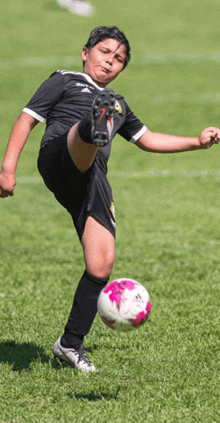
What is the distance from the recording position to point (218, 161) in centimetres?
1600

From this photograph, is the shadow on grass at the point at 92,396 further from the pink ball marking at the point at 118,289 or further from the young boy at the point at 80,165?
the pink ball marking at the point at 118,289

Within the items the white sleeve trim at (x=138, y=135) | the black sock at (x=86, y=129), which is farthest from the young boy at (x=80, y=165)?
the white sleeve trim at (x=138, y=135)

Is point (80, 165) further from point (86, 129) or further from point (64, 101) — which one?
point (64, 101)

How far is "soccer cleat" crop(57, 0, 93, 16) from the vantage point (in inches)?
1307

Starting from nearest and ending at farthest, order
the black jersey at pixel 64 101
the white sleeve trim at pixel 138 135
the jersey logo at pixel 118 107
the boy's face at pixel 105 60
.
A: the black jersey at pixel 64 101 → the jersey logo at pixel 118 107 → the boy's face at pixel 105 60 → the white sleeve trim at pixel 138 135

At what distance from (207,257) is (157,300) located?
78.8 inches

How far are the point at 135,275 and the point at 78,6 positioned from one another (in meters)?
27.7

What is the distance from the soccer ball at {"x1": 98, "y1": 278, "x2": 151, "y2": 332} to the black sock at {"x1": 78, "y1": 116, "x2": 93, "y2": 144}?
88 cm

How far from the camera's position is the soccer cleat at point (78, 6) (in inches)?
1307

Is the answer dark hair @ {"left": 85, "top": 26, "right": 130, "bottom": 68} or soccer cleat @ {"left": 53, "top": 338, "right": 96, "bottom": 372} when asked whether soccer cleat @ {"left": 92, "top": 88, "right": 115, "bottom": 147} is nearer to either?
dark hair @ {"left": 85, "top": 26, "right": 130, "bottom": 68}

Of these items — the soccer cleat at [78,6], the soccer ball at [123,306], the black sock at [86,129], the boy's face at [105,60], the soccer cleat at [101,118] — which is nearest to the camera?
the soccer cleat at [101,118]

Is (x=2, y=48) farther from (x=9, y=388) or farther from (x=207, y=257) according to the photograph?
(x=9, y=388)

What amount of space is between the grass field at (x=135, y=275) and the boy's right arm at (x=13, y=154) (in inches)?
49.8

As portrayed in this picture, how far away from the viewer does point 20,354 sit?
16.9 ft
